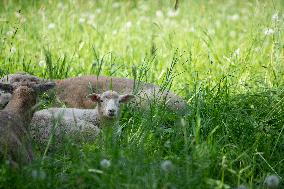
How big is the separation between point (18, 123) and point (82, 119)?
1433 mm

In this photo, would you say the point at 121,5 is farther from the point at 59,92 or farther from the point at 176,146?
the point at 176,146

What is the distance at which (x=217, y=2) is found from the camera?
13570 millimetres

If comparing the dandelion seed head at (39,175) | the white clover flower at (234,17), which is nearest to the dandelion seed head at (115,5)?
the white clover flower at (234,17)

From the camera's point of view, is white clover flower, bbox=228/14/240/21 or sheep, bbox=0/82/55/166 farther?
white clover flower, bbox=228/14/240/21

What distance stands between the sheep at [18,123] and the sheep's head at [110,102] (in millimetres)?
758

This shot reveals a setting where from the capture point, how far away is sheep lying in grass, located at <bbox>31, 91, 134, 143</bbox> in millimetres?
5988

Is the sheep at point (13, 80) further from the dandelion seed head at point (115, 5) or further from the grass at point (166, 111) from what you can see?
the dandelion seed head at point (115, 5)

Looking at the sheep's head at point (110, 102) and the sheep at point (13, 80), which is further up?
the sheep at point (13, 80)

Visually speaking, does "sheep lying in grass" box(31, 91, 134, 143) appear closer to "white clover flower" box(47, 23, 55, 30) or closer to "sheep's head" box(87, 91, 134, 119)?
→ "sheep's head" box(87, 91, 134, 119)

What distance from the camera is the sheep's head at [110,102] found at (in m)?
6.36

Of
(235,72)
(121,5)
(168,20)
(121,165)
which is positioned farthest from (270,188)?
(121,5)

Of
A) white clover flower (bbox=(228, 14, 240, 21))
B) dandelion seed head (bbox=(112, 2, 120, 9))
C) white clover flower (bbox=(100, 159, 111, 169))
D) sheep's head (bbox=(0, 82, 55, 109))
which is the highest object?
dandelion seed head (bbox=(112, 2, 120, 9))

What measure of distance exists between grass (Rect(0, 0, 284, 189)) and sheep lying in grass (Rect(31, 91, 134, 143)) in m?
0.20

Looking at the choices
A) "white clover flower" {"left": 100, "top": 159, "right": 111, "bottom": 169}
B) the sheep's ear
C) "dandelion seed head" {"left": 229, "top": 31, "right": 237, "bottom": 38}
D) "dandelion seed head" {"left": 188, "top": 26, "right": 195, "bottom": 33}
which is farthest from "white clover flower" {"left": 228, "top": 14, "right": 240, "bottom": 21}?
"white clover flower" {"left": 100, "top": 159, "right": 111, "bottom": 169}
